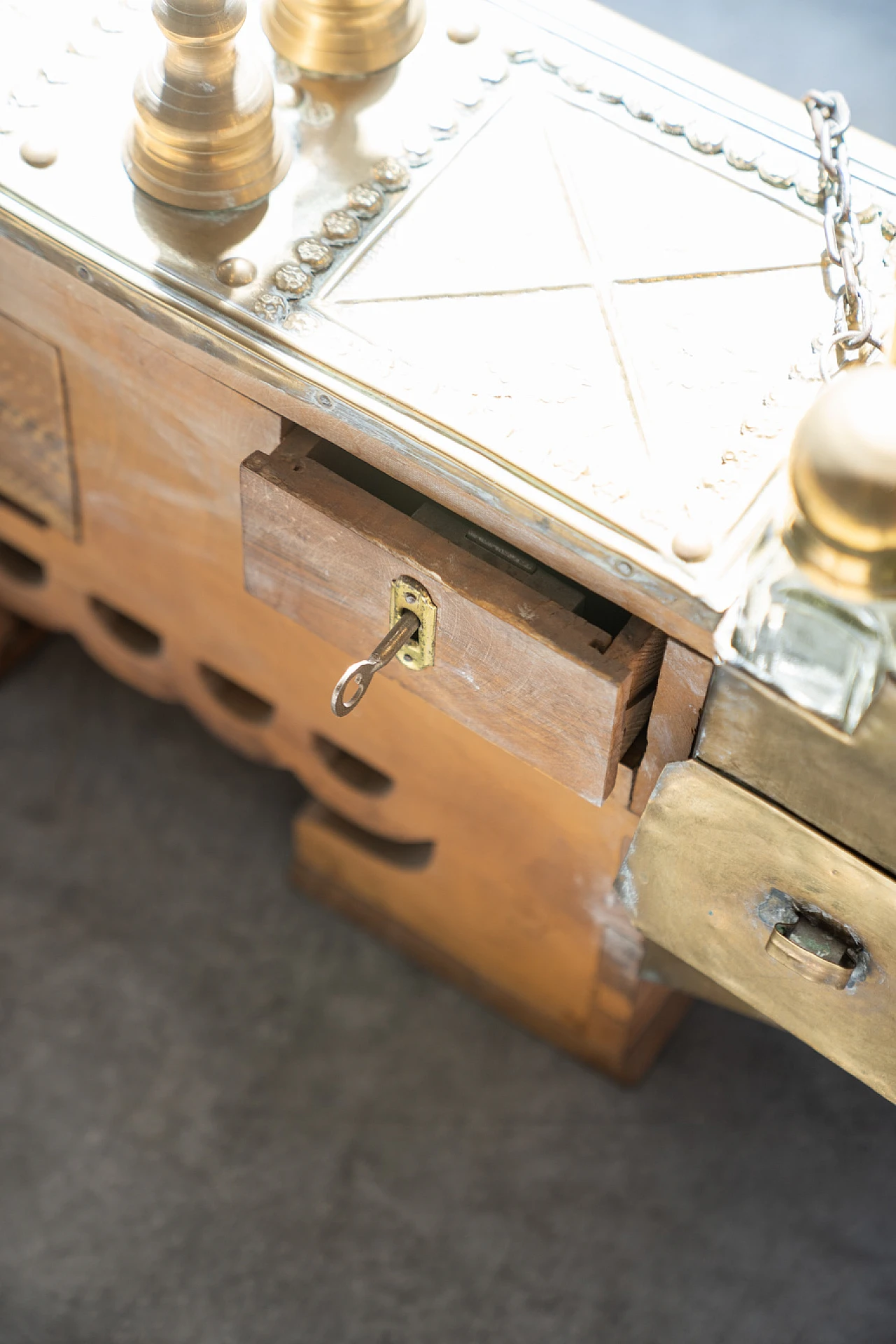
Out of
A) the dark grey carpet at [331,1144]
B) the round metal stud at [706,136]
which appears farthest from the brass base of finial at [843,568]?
the dark grey carpet at [331,1144]

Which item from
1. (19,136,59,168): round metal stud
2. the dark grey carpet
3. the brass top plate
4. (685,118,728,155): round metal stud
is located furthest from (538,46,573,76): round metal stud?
the dark grey carpet

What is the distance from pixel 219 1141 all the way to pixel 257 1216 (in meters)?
0.07

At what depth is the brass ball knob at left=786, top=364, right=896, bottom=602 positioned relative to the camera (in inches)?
29.0

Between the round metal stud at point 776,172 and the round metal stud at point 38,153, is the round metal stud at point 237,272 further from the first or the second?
the round metal stud at point 776,172

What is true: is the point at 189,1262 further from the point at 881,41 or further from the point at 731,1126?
the point at 881,41

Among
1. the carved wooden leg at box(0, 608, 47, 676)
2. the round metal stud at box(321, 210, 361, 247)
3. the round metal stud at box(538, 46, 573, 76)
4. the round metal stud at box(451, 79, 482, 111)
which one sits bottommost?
the carved wooden leg at box(0, 608, 47, 676)

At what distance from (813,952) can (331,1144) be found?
54cm

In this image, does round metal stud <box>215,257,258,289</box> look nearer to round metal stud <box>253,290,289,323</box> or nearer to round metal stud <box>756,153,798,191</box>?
round metal stud <box>253,290,289,323</box>

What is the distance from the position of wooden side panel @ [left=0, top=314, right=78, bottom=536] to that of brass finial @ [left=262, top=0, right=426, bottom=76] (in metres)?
0.26

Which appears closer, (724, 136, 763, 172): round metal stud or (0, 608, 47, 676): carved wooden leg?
(724, 136, 763, 172): round metal stud

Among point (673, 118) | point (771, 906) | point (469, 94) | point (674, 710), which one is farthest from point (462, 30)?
point (771, 906)

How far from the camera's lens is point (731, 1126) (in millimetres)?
1274

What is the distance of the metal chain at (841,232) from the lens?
2.97 feet

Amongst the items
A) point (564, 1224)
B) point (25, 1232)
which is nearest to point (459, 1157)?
point (564, 1224)
